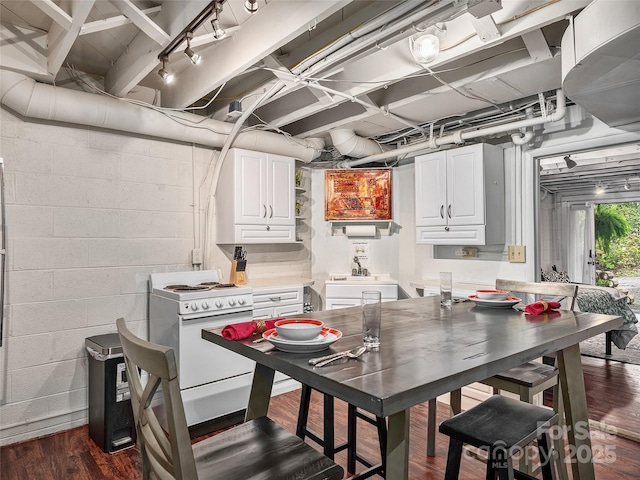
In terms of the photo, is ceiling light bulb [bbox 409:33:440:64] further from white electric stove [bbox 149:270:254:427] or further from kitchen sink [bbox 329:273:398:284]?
kitchen sink [bbox 329:273:398:284]

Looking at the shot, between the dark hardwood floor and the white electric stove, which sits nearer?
the dark hardwood floor

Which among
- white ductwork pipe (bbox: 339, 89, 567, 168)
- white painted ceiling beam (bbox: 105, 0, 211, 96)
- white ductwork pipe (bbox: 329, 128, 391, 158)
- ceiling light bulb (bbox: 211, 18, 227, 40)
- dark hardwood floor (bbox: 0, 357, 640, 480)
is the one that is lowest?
dark hardwood floor (bbox: 0, 357, 640, 480)

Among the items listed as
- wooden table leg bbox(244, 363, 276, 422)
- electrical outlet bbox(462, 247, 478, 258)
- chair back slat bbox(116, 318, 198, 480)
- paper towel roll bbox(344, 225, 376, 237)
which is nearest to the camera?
chair back slat bbox(116, 318, 198, 480)

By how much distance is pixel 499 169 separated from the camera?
376cm

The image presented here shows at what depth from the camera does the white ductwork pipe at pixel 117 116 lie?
106 inches

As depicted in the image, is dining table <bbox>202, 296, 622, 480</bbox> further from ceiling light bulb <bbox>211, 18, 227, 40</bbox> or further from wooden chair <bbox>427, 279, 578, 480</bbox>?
ceiling light bulb <bbox>211, 18, 227, 40</bbox>

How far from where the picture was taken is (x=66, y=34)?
2.26 meters

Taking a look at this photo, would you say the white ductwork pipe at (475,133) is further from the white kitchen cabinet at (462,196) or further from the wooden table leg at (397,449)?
the wooden table leg at (397,449)

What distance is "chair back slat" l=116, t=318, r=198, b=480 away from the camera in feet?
3.33

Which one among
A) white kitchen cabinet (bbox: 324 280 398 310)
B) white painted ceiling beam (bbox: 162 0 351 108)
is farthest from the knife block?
white painted ceiling beam (bbox: 162 0 351 108)

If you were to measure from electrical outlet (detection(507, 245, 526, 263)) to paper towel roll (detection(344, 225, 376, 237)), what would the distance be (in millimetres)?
1459

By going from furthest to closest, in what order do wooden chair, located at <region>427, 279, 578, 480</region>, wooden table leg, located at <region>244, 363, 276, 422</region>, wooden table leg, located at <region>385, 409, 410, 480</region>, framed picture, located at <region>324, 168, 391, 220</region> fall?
1. framed picture, located at <region>324, 168, 391, 220</region>
2. wooden chair, located at <region>427, 279, 578, 480</region>
3. wooden table leg, located at <region>244, 363, 276, 422</region>
4. wooden table leg, located at <region>385, 409, 410, 480</region>

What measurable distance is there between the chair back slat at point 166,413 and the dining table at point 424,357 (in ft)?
1.12

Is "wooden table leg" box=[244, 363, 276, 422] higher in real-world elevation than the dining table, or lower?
lower
